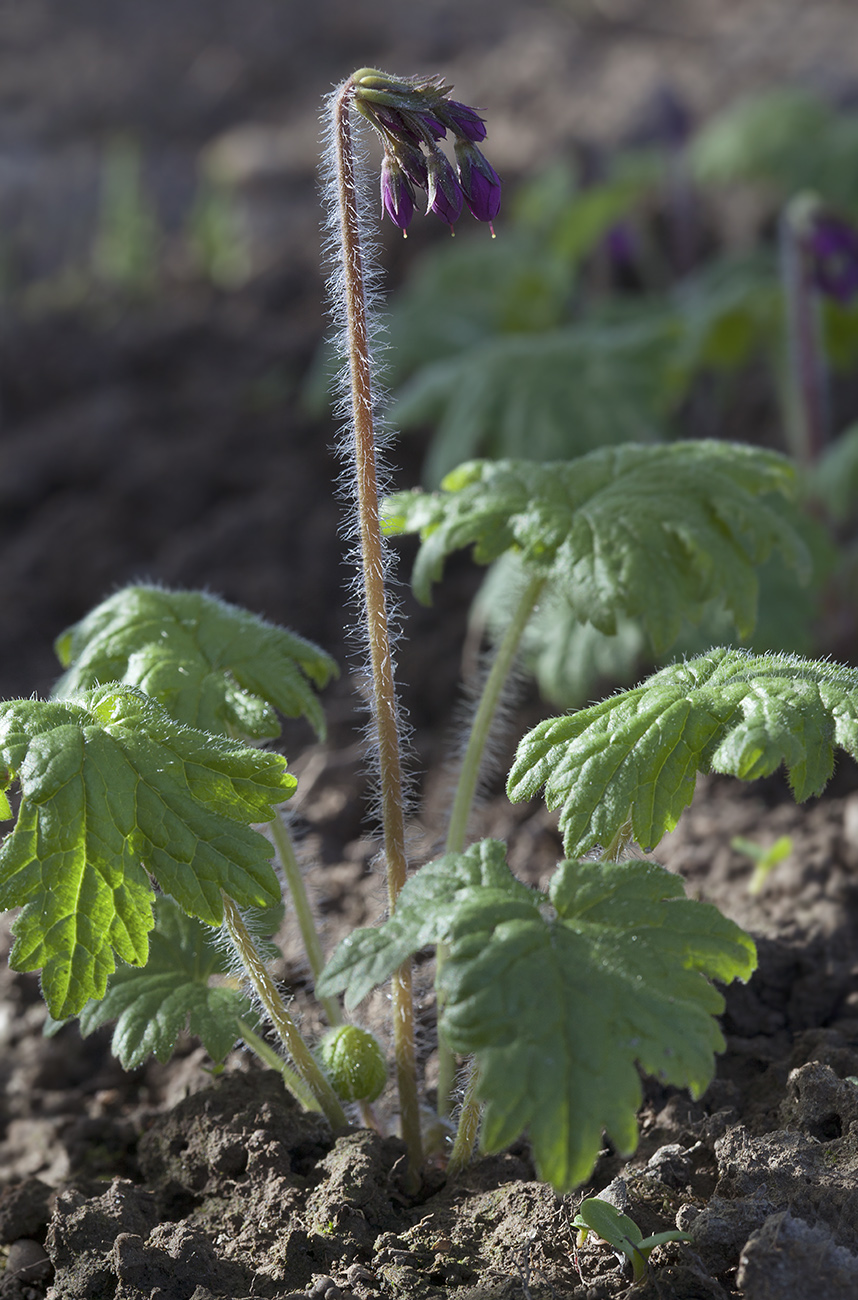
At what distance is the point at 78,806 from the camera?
165 centimetres

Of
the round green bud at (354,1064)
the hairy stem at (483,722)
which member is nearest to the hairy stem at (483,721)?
the hairy stem at (483,722)

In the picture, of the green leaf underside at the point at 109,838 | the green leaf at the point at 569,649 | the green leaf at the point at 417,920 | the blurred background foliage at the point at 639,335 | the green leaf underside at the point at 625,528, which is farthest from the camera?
the blurred background foliage at the point at 639,335

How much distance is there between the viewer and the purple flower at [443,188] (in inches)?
67.6

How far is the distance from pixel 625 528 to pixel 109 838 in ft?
3.79

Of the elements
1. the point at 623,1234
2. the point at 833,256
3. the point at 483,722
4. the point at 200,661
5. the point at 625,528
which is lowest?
the point at 623,1234

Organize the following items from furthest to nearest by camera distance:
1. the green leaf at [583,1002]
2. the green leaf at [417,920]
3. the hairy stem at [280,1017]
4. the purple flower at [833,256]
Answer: the purple flower at [833,256], the hairy stem at [280,1017], the green leaf at [417,920], the green leaf at [583,1002]

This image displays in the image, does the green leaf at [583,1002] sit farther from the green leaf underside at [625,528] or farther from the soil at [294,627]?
the green leaf underside at [625,528]

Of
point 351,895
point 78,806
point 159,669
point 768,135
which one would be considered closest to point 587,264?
point 768,135

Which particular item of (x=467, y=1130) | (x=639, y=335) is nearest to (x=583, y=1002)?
(x=467, y=1130)

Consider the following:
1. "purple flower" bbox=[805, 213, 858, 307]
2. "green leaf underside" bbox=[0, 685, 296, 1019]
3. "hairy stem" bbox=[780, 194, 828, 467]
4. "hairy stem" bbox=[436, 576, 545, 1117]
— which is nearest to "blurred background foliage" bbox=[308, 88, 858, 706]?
"hairy stem" bbox=[780, 194, 828, 467]

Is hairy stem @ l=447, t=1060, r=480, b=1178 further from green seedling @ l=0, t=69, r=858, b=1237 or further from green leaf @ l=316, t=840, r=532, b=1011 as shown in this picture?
green leaf @ l=316, t=840, r=532, b=1011

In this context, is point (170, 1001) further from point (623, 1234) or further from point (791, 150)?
point (791, 150)

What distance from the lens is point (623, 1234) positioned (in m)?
1.72

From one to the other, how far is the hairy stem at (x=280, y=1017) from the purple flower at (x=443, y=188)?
3.69 feet
